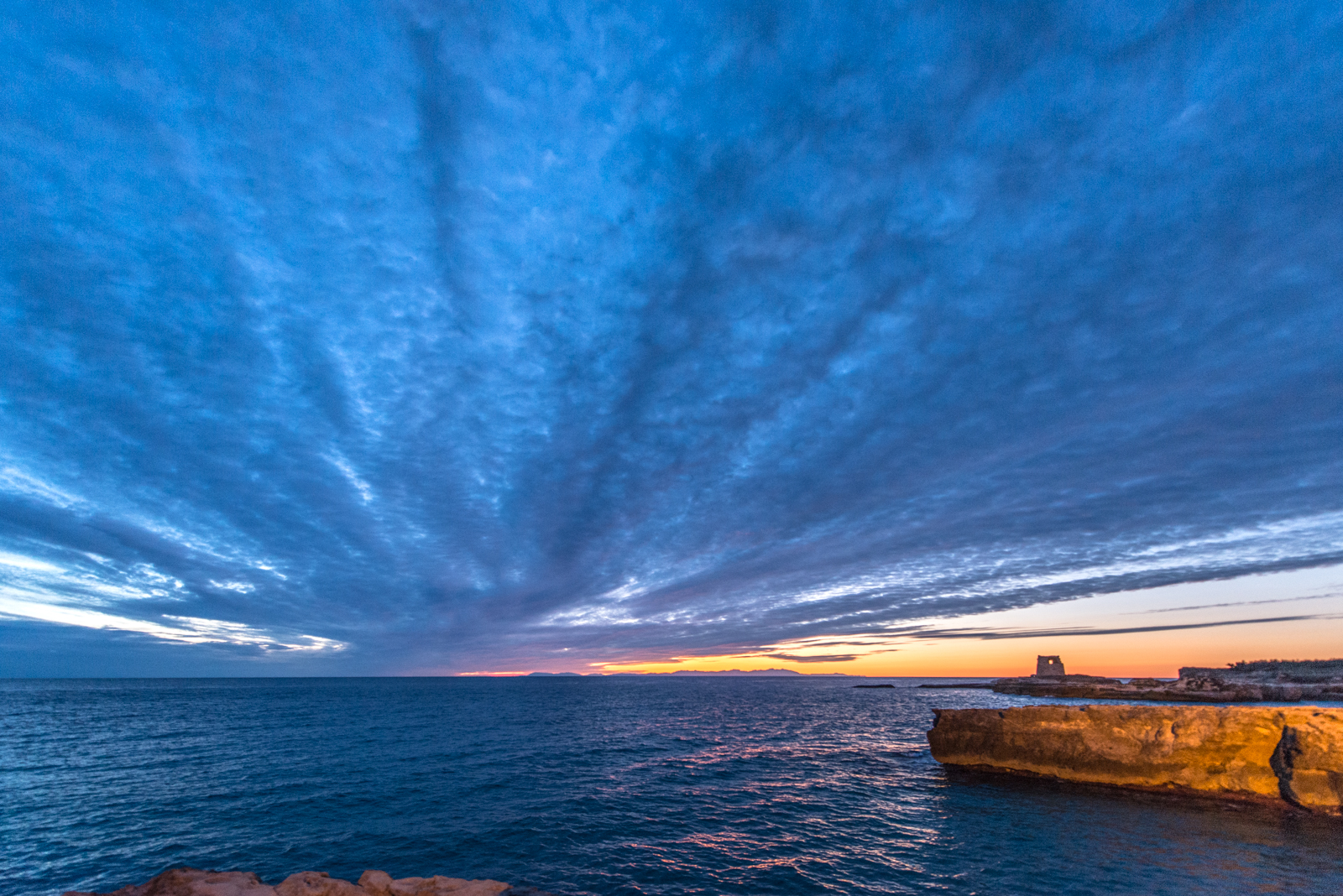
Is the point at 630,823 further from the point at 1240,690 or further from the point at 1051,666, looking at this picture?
the point at 1051,666

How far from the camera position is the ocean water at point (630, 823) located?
1894cm

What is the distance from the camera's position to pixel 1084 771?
3030cm

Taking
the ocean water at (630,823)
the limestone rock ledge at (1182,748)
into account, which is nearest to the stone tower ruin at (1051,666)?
the ocean water at (630,823)

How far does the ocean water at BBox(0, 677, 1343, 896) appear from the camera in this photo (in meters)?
18.9

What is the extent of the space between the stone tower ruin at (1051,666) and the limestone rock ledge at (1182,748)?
163 m

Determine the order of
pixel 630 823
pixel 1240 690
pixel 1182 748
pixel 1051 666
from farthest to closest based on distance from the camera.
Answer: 1. pixel 1051 666
2. pixel 1240 690
3. pixel 1182 748
4. pixel 630 823

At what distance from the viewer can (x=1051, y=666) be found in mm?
165500

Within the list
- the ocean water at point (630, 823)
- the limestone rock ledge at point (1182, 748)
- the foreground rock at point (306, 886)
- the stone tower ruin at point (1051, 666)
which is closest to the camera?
the foreground rock at point (306, 886)

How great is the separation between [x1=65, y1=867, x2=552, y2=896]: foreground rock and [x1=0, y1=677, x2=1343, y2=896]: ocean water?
9.90 ft

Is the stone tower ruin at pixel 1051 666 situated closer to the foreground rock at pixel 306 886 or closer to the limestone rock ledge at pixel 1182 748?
the limestone rock ledge at pixel 1182 748

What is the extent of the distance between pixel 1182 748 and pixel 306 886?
130 ft

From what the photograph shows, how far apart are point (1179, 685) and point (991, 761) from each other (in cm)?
9370

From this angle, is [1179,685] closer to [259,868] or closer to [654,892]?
[654,892]

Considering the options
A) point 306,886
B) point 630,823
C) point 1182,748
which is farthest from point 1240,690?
point 306,886
